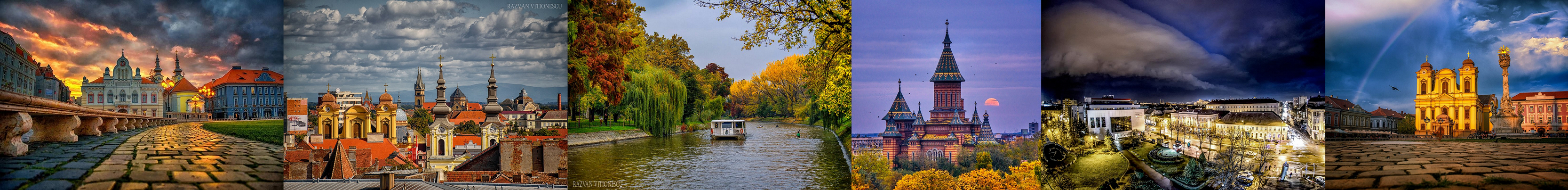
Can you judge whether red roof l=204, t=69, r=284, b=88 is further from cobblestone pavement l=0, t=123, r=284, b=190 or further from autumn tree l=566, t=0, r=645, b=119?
autumn tree l=566, t=0, r=645, b=119

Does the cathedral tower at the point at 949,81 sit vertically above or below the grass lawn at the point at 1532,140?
above

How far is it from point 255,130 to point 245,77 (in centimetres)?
40

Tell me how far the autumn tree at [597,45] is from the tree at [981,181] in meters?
2.83

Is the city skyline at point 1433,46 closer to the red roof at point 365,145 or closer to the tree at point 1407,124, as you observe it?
the tree at point 1407,124

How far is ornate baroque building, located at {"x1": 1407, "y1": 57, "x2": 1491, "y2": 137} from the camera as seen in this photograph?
570 cm

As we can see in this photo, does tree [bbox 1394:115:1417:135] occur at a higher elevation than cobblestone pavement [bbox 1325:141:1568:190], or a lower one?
higher

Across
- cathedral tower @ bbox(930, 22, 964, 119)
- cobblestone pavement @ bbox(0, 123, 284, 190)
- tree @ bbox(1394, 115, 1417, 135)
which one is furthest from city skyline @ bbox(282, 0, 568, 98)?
tree @ bbox(1394, 115, 1417, 135)

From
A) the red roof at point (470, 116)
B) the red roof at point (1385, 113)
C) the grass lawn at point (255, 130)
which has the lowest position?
the grass lawn at point (255, 130)

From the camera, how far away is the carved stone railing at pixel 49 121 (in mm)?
4953

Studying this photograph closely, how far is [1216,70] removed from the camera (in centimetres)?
548

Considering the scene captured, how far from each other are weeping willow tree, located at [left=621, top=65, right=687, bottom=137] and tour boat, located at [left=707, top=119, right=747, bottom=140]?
0.63 m

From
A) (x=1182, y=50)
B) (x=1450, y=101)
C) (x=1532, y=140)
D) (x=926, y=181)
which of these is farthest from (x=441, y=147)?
(x=1532, y=140)

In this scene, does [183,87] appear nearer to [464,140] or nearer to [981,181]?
A: [464,140]

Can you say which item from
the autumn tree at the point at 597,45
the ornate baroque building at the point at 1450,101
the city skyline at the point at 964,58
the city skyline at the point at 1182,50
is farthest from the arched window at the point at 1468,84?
the autumn tree at the point at 597,45
